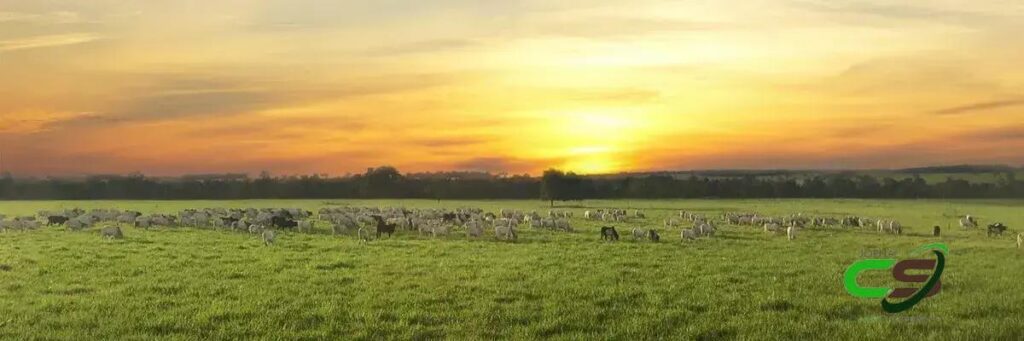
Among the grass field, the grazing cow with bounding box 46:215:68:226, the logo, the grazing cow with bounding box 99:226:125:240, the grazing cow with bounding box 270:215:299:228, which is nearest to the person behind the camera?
the grass field

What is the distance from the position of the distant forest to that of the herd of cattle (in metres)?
1.15

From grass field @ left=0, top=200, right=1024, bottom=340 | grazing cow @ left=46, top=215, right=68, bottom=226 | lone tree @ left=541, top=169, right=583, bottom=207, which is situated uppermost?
lone tree @ left=541, top=169, right=583, bottom=207

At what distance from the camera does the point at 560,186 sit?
57344 mm

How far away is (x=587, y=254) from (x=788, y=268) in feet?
18.1

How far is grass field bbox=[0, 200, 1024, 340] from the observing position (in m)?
10.9

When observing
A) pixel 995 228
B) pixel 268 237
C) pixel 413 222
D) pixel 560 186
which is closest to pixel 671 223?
pixel 413 222

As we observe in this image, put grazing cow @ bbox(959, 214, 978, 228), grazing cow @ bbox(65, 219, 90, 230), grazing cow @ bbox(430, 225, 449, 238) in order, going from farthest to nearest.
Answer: grazing cow @ bbox(65, 219, 90, 230) → grazing cow @ bbox(959, 214, 978, 228) → grazing cow @ bbox(430, 225, 449, 238)

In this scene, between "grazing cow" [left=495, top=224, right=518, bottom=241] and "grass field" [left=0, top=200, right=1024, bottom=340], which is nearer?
"grass field" [left=0, top=200, right=1024, bottom=340]

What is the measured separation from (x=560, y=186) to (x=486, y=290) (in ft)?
142

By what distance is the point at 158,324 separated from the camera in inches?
437

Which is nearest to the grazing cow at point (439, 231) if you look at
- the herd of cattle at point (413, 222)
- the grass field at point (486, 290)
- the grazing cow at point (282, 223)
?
the herd of cattle at point (413, 222)

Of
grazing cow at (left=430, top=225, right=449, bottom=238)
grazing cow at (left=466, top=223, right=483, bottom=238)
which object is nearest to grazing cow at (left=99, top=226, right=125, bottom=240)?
grazing cow at (left=430, top=225, right=449, bottom=238)

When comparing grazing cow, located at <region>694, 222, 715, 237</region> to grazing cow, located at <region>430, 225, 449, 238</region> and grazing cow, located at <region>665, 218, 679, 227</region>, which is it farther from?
grazing cow, located at <region>430, 225, 449, 238</region>

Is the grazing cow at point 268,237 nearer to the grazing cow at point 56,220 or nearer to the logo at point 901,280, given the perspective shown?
the grazing cow at point 56,220
